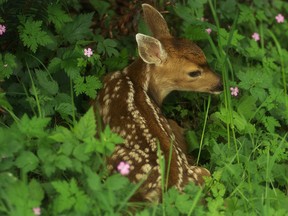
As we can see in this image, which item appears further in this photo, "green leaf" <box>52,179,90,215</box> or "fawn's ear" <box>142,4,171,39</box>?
"fawn's ear" <box>142,4,171,39</box>

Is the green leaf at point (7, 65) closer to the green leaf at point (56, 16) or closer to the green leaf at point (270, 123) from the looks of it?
the green leaf at point (56, 16)

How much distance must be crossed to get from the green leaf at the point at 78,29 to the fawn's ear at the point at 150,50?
1.39 feet

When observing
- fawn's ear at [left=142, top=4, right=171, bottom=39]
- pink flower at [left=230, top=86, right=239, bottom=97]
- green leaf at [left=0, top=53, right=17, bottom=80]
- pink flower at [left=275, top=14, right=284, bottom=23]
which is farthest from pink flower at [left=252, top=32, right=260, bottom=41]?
green leaf at [left=0, top=53, right=17, bottom=80]

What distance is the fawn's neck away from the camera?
5738mm

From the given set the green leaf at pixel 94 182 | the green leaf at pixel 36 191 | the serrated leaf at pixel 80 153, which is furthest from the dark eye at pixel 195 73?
the green leaf at pixel 36 191

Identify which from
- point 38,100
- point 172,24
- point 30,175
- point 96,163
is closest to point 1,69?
point 38,100

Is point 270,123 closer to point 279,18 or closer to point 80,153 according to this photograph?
point 279,18

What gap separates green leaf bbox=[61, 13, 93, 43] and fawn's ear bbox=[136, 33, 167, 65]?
0.42m

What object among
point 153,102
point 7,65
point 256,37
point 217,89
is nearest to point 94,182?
point 7,65

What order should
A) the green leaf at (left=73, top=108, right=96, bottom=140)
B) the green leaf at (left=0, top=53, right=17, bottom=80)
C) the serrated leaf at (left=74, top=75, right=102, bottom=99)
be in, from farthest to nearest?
the serrated leaf at (left=74, top=75, right=102, bottom=99)
the green leaf at (left=0, top=53, right=17, bottom=80)
the green leaf at (left=73, top=108, right=96, bottom=140)

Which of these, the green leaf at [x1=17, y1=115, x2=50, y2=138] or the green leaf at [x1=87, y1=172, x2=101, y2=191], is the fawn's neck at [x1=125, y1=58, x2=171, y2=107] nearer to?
the green leaf at [x1=17, y1=115, x2=50, y2=138]

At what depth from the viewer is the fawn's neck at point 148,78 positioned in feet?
18.8

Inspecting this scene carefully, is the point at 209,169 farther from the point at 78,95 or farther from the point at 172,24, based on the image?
the point at 172,24

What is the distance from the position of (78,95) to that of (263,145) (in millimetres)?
1474
